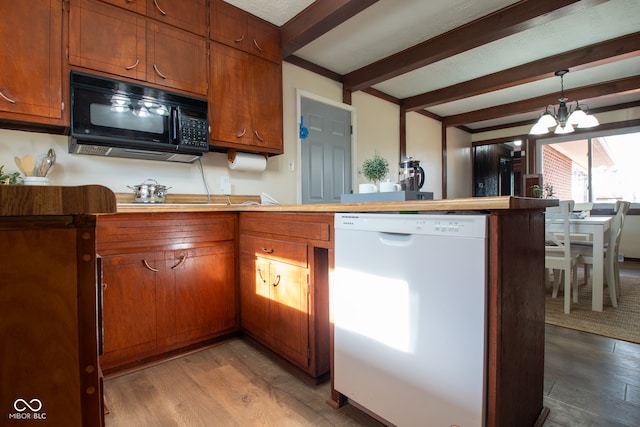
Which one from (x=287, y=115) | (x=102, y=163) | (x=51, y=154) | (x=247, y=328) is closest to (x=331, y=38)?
(x=287, y=115)

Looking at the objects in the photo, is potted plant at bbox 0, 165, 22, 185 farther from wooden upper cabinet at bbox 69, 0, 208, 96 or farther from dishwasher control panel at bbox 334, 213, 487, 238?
dishwasher control panel at bbox 334, 213, 487, 238

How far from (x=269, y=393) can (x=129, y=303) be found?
0.90 m

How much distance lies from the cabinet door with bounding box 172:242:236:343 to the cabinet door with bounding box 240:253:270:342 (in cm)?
8

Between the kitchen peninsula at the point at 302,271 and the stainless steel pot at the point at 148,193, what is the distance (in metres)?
0.12

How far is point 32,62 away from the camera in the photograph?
1.66 metres

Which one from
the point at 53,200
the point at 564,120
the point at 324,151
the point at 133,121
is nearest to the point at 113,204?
the point at 53,200

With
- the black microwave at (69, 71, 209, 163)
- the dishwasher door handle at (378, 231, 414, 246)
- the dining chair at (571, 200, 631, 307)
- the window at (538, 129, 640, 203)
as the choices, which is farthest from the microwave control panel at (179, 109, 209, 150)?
the window at (538, 129, 640, 203)

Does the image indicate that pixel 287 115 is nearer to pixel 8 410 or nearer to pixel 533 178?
pixel 8 410

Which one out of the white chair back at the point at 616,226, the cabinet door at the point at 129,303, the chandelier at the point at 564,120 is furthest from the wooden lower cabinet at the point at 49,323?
the chandelier at the point at 564,120

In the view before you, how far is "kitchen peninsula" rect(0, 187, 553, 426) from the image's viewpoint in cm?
93

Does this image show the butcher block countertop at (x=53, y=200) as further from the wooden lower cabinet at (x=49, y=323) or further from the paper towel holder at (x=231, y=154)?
the paper towel holder at (x=231, y=154)

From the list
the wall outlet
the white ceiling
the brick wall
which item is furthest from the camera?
the brick wall

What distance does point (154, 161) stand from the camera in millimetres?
2348

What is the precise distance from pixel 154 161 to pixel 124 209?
788 mm
